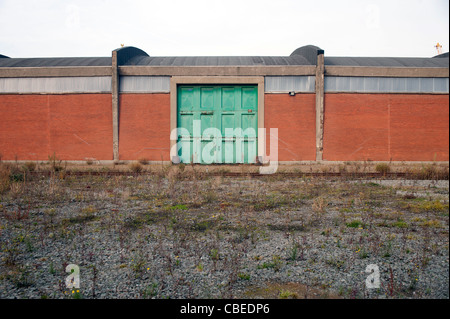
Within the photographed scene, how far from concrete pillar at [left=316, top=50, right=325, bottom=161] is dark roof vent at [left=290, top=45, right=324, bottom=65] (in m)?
0.14

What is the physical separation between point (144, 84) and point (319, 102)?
30.3 ft

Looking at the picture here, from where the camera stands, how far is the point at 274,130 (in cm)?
1708

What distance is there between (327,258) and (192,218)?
103 inches

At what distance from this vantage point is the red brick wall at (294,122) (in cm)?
1705

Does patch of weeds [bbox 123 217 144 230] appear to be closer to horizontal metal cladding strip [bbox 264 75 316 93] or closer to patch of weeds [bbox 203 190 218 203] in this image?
patch of weeds [bbox 203 190 218 203]

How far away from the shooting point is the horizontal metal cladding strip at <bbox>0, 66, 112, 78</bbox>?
16844 mm

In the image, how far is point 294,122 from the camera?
17.1 metres

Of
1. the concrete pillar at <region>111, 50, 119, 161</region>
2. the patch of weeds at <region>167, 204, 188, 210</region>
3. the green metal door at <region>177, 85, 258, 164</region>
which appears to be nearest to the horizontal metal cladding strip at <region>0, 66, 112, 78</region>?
the concrete pillar at <region>111, 50, 119, 161</region>

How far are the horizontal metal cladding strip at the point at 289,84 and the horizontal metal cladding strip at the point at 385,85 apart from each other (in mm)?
889

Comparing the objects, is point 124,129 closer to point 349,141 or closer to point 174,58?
point 174,58

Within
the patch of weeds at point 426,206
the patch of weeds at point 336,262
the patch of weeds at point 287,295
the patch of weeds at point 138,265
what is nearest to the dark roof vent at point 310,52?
the patch of weeds at point 426,206

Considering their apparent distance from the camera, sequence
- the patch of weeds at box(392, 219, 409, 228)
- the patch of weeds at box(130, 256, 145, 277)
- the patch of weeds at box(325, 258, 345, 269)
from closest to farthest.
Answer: the patch of weeds at box(130, 256, 145, 277) < the patch of weeds at box(325, 258, 345, 269) < the patch of weeds at box(392, 219, 409, 228)

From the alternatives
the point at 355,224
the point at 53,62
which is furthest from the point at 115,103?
the point at 355,224

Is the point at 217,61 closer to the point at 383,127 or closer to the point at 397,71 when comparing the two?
the point at 397,71
